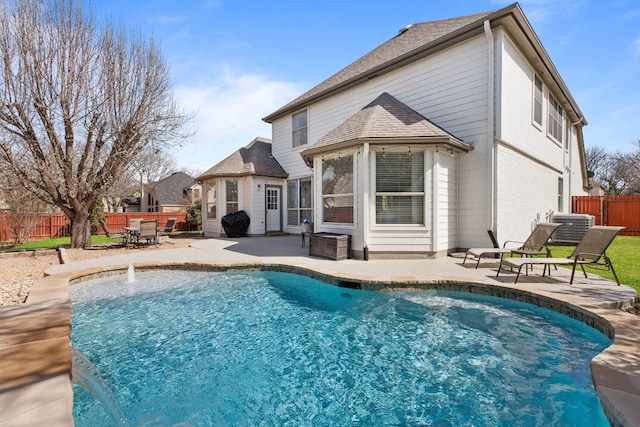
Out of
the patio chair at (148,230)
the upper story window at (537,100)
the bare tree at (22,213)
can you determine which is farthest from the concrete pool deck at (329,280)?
the bare tree at (22,213)

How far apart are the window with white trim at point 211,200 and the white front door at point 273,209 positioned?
2.52 metres

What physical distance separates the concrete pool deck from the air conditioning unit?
18.8 ft

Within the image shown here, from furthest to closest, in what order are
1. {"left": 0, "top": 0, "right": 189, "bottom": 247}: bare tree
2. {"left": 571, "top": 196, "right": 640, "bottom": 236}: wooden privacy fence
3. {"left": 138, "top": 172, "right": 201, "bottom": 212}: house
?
1. {"left": 138, "top": 172, "right": 201, "bottom": 212}: house
2. {"left": 571, "top": 196, "right": 640, "bottom": 236}: wooden privacy fence
3. {"left": 0, "top": 0, "right": 189, "bottom": 247}: bare tree

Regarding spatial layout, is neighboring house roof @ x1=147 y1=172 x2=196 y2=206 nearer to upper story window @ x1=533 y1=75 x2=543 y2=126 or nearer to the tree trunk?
the tree trunk

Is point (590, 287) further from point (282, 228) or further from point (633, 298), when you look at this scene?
point (282, 228)

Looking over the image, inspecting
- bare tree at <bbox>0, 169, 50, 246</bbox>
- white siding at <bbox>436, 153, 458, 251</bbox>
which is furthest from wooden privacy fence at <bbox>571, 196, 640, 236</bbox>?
→ bare tree at <bbox>0, 169, 50, 246</bbox>

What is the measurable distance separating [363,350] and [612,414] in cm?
208

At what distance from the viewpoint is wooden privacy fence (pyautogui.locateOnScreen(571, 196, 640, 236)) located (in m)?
14.5

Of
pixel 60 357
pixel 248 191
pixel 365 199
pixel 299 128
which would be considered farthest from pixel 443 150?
pixel 248 191

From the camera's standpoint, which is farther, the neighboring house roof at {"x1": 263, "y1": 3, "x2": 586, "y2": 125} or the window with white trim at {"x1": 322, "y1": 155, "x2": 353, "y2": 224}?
the window with white trim at {"x1": 322, "y1": 155, "x2": 353, "y2": 224}

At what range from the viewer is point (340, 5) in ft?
30.0

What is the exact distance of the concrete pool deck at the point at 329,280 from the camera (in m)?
1.71

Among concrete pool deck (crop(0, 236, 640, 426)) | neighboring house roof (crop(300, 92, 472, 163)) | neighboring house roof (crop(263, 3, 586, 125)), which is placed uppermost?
neighboring house roof (crop(263, 3, 586, 125))

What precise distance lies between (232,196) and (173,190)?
76.6 feet
